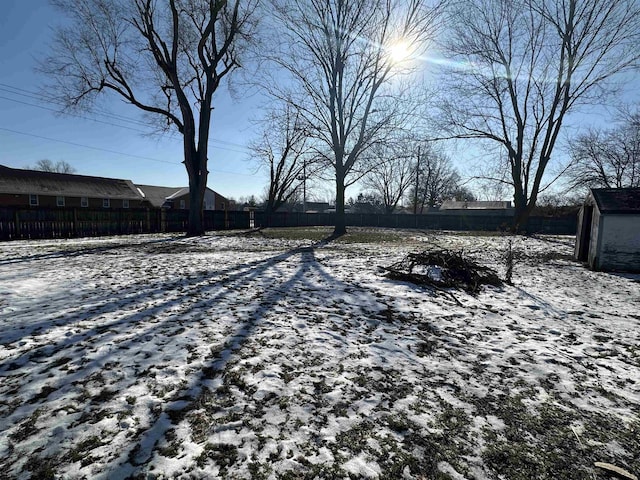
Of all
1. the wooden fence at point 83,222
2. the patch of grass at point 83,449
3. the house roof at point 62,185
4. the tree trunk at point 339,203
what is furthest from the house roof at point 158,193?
the patch of grass at point 83,449

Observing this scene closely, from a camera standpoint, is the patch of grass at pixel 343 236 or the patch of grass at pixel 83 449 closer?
the patch of grass at pixel 83 449

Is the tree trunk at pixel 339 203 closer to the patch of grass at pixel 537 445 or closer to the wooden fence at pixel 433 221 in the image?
the wooden fence at pixel 433 221

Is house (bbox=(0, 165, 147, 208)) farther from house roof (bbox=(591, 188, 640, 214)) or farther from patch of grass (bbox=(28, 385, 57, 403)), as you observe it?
house roof (bbox=(591, 188, 640, 214))

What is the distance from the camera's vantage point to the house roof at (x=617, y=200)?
332 inches

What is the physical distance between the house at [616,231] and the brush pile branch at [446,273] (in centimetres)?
452

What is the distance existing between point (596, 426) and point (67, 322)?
218 inches

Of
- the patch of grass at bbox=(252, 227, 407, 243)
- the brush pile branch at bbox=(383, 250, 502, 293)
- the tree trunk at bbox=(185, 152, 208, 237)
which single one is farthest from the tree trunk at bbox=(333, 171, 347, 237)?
the brush pile branch at bbox=(383, 250, 502, 293)

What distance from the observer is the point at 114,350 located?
3.12 metres

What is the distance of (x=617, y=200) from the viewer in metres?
8.84

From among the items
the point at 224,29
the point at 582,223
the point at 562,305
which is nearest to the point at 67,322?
the point at 562,305

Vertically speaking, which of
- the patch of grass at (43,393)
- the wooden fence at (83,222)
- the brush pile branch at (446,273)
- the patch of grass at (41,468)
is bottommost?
the patch of grass at (41,468)

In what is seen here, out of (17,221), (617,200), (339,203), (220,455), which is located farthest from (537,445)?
(17,221)

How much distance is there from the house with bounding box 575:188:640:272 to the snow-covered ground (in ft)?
13.7

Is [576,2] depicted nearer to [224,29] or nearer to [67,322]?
[224,29]
